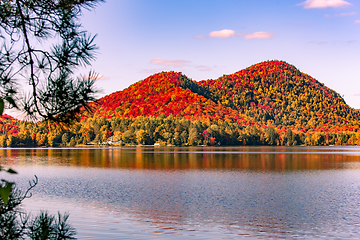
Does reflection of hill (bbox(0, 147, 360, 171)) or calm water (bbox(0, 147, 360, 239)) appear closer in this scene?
calm water (bbox(0, 147, 360, 239))

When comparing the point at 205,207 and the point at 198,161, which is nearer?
the point at 205,207

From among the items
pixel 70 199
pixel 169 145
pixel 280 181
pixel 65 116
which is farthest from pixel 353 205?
pixel 169 145

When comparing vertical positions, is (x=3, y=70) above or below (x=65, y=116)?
above

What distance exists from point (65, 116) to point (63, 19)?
1971mm

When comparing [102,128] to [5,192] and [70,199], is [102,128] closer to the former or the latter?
[70,199]

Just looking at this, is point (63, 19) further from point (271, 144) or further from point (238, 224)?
point (271, 144)

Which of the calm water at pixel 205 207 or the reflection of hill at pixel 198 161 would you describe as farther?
the reflection of hill at pixel 198 161

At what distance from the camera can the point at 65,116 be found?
6.90 m

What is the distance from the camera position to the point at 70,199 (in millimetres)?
22766

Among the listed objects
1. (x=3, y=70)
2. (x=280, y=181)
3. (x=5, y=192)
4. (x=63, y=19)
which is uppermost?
(x=63, y=19)

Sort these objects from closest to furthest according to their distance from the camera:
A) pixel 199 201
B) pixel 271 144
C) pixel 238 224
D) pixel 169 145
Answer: pixel 238 224, pixel 199 201, pixel 169 145, pixel 271 144

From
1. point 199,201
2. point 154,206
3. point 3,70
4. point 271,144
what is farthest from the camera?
point 271,144

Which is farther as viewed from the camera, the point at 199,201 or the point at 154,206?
the point at 199,201

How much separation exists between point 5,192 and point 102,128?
503 feet
